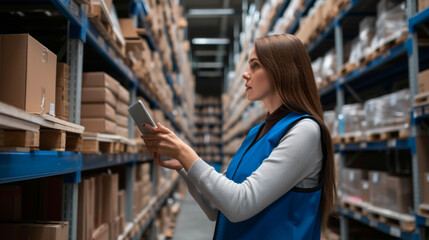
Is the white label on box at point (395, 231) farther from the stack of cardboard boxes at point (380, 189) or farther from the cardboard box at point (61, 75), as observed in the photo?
the cardboard box at point (61, 75)

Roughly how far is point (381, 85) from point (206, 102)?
1508cm

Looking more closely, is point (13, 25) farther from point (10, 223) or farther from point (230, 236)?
point (230, 236)

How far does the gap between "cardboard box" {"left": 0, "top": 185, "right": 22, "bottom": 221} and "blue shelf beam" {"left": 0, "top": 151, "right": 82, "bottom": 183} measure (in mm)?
327

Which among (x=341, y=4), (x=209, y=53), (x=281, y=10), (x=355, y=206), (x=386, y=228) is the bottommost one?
(x=386, y=228)

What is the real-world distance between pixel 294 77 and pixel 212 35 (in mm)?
15045

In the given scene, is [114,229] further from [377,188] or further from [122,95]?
[377,188]

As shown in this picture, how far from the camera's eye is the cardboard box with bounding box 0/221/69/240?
5.68ft

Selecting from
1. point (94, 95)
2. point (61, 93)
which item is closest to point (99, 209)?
point (94, 95)

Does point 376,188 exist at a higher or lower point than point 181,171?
lower

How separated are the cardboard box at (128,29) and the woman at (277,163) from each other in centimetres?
203

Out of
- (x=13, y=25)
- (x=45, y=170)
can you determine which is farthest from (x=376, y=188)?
(x=13, y=25)

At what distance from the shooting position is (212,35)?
16297mm

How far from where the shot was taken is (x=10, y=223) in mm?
1779

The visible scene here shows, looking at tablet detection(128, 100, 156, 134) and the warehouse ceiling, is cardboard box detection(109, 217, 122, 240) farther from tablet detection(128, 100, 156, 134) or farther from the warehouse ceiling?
the warehouse ceiling
